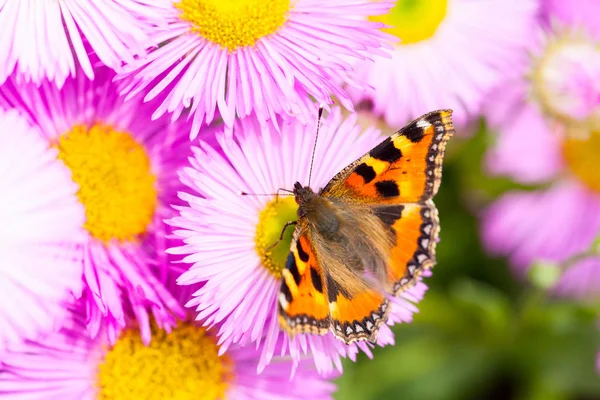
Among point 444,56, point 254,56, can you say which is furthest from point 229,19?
point 444,56

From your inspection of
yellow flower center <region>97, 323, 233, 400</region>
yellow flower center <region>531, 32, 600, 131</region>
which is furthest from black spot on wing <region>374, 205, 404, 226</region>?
yellow flower center <region>531, 32, 600, 131</region>

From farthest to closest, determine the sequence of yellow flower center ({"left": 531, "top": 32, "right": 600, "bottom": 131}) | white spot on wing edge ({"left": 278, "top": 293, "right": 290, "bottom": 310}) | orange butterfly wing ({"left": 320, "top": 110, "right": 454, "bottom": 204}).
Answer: yellow flower center ({"left": 531, "top": 32, "right": 600, "bottom": 131})
orange butterfly wing ({"left": 320, "top": 110, "right": 454, "bottom": 204})
white spot on wing edge ({"left": 278, "top": 293, "right": 290, "bottom": 310})

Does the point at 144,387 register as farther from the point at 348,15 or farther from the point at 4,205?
the point at 348,15

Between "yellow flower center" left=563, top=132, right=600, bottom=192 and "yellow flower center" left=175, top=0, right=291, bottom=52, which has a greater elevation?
"yellow flower center" left=563, top=132, right=600, bottom=192

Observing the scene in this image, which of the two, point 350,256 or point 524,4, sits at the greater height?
point 524,4

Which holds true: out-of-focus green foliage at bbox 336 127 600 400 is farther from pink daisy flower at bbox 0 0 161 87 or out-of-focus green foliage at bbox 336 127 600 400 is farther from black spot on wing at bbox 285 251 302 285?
pink daisy flower at bbox 0 0 161 87

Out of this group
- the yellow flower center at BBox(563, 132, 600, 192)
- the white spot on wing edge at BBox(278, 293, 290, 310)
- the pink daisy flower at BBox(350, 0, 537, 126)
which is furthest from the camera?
the yellow flower center at BBox(563, 132, 600, 192)

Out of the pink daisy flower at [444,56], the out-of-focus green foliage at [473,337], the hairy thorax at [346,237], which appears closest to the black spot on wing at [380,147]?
the hairy thorax at [346,237]

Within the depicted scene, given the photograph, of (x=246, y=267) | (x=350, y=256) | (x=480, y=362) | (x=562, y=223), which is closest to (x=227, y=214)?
(x=246, y=267)
